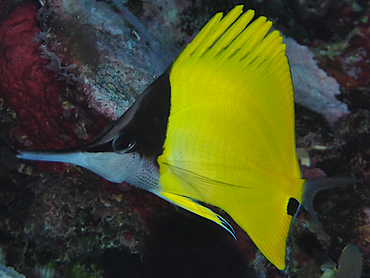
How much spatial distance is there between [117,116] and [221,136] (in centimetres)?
110

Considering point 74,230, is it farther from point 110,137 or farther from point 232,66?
point 232,66

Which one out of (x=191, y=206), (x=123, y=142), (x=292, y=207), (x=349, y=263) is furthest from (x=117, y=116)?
(x=349, y=263)

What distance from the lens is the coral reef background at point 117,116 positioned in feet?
7.13

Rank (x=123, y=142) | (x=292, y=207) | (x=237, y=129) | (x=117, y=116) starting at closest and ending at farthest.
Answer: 1. (x=123, y=142)
2. (x=237, y=129)
3. (x=292, y=207)
4. (x=117, y=116)

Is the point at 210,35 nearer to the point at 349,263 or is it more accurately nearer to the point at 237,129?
the point at 237,129

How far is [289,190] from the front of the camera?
1.23 m

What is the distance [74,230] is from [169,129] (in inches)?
88.3

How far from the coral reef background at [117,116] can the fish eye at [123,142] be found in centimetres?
98

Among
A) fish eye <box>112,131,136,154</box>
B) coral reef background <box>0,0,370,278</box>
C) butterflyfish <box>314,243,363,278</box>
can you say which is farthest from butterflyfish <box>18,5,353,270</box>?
butterflyfish <box>314,243,363,278</box>

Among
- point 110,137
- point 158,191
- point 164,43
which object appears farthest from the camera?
point 164,43

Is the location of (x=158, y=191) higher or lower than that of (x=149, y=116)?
lower

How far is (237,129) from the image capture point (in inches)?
45.1

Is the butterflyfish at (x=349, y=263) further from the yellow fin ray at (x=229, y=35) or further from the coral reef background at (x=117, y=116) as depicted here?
the yellow fin ray at (x=229, y=35)

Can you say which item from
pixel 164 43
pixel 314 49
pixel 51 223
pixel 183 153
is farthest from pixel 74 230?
pixel 314 49
